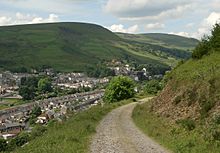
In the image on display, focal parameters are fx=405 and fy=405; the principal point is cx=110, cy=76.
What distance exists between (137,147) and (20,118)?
507ft

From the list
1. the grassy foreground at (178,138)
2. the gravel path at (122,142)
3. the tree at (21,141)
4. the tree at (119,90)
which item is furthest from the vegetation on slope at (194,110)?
the tree at (119,90)

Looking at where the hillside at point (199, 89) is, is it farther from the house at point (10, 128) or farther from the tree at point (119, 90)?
the house at point (10, 128)

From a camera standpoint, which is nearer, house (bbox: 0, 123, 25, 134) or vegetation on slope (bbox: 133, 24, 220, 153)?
vegetation on slope (bbox: 133, 24, 220, 153)

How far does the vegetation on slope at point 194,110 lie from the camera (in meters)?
23.0

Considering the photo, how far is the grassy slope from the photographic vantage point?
22797 millimetres

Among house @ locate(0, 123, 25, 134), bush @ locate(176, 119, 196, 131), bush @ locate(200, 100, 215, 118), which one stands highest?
bush @ locate(200, 100, 215, 118)

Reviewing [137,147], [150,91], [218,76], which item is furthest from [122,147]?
[150,91]

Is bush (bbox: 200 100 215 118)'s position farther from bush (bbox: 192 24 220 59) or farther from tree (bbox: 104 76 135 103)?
tree (bbox: 104 76 135 103)

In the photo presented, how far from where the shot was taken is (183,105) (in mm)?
32688

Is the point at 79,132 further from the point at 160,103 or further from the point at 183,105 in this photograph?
the point at 160,103

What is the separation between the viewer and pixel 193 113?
1155 inches

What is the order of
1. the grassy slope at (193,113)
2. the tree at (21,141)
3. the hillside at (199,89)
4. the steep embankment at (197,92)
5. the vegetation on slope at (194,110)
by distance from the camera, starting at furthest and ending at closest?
the tree at (21,141), the hillside at (199,89), the steep embankment at (197,92), the vegetation on slope at (194,110), the grassy slope at (193,113)

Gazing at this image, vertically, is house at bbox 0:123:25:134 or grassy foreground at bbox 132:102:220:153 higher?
grassy foreground at bbox 132:102:220:153

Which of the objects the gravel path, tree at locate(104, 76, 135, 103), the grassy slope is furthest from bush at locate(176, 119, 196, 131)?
tree at locate(104, 76, 135, 103)
